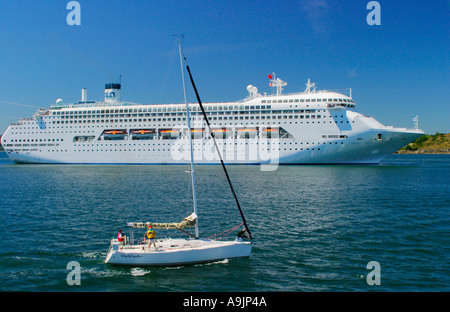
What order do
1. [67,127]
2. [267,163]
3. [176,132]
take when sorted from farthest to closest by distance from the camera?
1. [67,127]
2. [176,132]
3. [267,163]

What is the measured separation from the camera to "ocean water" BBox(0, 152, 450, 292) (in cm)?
1320

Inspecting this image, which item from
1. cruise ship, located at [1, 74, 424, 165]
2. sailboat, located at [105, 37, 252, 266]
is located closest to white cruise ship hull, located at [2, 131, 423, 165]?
cruise ship, located at [1, 74, 424, 165]

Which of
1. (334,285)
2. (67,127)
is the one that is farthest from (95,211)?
(67,127)

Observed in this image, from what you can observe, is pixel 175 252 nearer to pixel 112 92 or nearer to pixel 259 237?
pixel 259 237

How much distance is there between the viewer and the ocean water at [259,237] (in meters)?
13.2

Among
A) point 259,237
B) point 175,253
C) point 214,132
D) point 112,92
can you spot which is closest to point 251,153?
point 214,132

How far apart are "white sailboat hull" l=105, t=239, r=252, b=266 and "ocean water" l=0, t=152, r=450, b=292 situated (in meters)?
0.33

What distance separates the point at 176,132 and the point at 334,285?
61796 millimetres

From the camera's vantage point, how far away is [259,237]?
18.6 metres

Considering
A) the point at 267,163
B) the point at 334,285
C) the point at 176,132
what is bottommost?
the point at 334,285

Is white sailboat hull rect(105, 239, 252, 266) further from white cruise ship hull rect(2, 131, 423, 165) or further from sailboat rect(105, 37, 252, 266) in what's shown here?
white cruise ship hull rect(2, 131, 423, 165)
